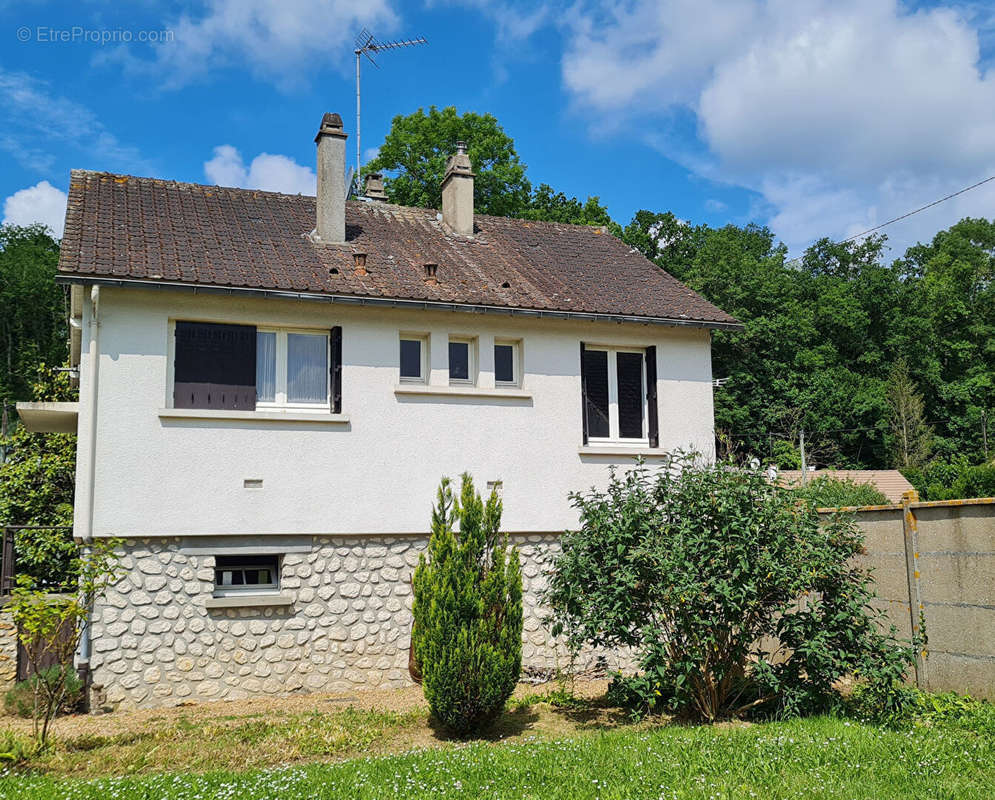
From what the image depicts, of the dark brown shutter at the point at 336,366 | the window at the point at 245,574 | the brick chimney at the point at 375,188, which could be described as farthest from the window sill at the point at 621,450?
the brick chimney at the point at 375,188

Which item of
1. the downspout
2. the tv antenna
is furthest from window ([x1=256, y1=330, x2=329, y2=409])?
the tv antenna

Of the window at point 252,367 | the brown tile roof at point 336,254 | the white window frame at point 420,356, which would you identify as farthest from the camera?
Answer: the white window frame at point 420,356

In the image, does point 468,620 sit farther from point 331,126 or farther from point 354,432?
point 331,126

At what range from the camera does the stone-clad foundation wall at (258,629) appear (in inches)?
449

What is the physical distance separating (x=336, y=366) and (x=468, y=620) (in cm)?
491

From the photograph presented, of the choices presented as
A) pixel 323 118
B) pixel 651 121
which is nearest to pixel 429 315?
pixel 323 118

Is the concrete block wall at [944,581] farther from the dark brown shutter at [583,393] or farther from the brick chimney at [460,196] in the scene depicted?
the brick chimney at [460,196]

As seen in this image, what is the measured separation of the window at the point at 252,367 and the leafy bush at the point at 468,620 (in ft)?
12.8

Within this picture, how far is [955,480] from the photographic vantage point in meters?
33.8

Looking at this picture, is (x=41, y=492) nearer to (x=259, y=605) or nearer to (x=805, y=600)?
(x=259, y=605)

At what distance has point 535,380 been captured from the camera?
1383cm

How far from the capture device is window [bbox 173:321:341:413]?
12227 mm

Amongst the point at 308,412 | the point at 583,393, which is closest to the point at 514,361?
the point at 583,393

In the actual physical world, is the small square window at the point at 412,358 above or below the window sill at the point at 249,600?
above
